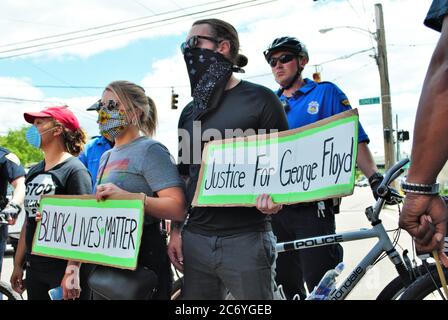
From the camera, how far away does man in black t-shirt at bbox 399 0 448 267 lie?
4.76ft

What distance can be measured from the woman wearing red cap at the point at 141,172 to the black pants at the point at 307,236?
94cm

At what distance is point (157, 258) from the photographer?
2.42 meters

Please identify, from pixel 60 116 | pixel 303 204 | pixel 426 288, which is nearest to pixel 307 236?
pixel 303 204

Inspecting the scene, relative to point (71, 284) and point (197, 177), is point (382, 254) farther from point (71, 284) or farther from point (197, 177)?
point (71, 284)

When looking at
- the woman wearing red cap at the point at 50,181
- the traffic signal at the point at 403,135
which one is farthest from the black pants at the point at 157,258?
the traffic signal at the point at 403,135

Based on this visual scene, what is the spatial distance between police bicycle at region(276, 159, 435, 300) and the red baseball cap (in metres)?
1.85

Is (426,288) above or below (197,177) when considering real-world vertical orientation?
below

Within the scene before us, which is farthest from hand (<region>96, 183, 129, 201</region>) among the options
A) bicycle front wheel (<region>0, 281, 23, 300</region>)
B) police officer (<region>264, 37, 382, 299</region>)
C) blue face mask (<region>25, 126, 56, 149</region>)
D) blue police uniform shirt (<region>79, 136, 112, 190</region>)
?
bicycle front wheel (<region>0, 281, 23, 300</region>)

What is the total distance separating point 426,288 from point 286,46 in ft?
5.93

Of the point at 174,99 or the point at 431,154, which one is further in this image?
the point at 174,99

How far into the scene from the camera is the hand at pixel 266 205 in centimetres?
211
